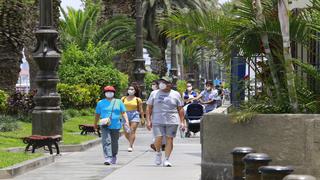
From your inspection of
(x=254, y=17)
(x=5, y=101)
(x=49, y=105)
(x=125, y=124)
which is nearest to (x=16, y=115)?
(x=5, y=101)

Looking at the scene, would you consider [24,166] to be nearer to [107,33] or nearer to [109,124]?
[109,124]

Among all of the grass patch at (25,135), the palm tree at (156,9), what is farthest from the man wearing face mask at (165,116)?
the palm tree at (156,9)

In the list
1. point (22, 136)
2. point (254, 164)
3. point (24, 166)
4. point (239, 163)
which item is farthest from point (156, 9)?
point (254, 164)

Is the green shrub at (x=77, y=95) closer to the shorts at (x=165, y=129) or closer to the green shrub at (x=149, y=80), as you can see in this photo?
the green shrub at (x=149, y=80)

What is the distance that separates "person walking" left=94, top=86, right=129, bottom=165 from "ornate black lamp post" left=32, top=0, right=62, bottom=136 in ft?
8.15

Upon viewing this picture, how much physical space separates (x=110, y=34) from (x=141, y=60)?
8194mm

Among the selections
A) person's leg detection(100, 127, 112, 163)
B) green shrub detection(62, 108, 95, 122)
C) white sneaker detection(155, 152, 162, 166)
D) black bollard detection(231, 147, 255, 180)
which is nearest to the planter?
black bollard detection(231, 147, 255, 180)

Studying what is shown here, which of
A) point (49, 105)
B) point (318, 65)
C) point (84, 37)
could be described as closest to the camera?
point (318, 65)

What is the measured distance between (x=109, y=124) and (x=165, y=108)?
1.27 metres

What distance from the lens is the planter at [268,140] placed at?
33.1ft

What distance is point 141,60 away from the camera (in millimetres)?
32781

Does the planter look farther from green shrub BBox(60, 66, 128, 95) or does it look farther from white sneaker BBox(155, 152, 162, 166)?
green shrub BBox(60, 66, 128, 95)

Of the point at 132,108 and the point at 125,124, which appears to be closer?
the point at 125,124

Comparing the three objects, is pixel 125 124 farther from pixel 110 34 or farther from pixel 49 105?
pixel 110 34
